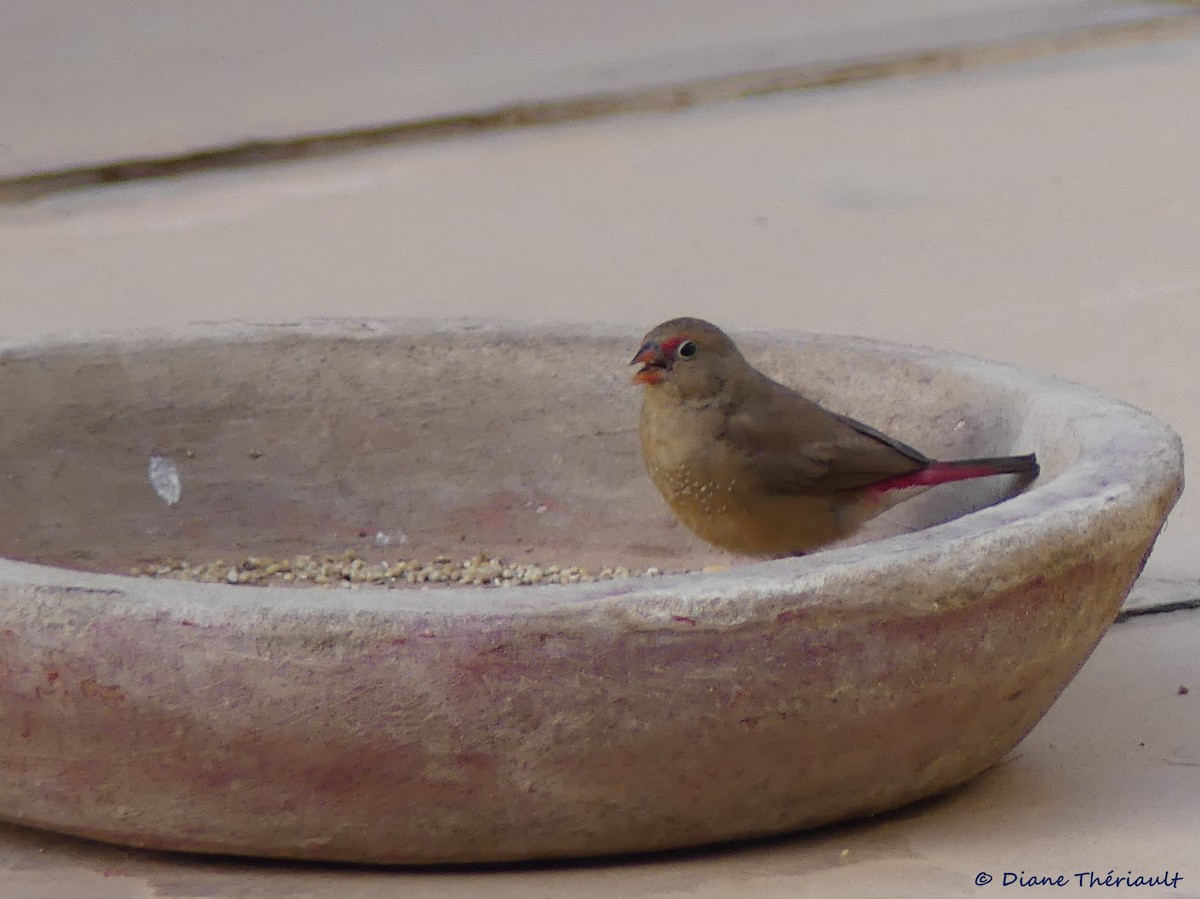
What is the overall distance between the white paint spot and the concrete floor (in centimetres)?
166

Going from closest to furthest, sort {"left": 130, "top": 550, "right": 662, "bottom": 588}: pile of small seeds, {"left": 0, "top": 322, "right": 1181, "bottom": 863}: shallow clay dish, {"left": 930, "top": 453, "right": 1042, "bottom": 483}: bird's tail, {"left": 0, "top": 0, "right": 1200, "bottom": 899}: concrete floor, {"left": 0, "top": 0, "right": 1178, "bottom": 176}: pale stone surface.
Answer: {"left": 0, "top": 322, "right": 1181, "bottom": 863}: shallow clay dish, {"left": 930, "top": 453, "right": 1042, "bottom": 483}: bird's tail, {"left": 130, "top": 550, "right": 662, "bottom": 588}: pile of small seeds, {"left": 0, "top": 0, "right": 1200, "bottom": 899}: concrete floor, {"left": 0, "top": 0, "right": 1178, "bottom": 176}: pale stone surface

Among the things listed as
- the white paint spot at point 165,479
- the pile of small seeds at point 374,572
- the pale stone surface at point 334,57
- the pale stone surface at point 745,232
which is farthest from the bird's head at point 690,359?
the pale stone surface at point 334,57

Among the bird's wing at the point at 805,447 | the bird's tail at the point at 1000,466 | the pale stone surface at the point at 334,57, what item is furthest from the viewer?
the pale stone surface at the point at 334,57

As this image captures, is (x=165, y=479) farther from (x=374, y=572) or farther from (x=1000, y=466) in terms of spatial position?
(x=1000, y=466)

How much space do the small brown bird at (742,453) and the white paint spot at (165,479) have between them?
930 millimetres

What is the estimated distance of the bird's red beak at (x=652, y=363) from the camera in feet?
11.6

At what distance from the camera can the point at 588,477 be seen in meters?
3.88

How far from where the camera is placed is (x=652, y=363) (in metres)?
3.56

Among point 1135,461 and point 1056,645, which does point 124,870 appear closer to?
point 1056,645

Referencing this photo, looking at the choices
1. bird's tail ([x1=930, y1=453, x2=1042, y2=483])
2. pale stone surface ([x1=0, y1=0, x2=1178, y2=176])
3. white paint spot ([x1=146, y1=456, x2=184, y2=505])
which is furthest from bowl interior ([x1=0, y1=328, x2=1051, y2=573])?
pale stone surface ([x1=0, y1=0, x2=1178, y2=176])

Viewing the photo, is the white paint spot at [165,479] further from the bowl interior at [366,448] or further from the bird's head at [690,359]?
the bird's head at [690,359]

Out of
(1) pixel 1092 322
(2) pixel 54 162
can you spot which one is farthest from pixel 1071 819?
(2) pixel 54 162

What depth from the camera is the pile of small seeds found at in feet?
12.3

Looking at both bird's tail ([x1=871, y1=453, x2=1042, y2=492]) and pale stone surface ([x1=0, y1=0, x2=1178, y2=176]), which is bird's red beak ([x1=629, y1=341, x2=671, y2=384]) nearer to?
bird's tail ([x1=871, y1=453, x2=1042, y2=492])
